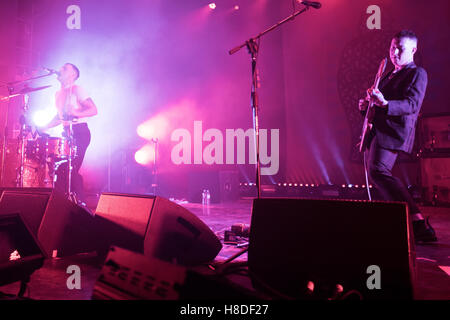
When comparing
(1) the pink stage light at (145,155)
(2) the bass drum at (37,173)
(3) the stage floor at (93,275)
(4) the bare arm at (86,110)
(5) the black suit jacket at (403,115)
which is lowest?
(3) the stage floor at (93,275)

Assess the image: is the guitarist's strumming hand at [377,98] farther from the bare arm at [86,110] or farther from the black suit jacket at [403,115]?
the bare arm at [86,110]

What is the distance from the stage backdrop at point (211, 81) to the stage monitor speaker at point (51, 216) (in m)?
5.30

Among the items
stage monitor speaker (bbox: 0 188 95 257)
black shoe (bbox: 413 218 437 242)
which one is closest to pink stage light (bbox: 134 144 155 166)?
stage monitor speaker (bbox: 0 188 95 257)

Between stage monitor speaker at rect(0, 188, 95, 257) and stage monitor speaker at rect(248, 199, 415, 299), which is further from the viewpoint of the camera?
stage monitor speaker at rect(0, 188, 95, 257)

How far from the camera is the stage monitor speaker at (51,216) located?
209cm

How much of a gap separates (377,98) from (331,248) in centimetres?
186

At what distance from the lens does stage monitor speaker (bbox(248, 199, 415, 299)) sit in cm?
116

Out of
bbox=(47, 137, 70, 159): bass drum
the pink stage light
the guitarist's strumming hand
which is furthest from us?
the pink stage light

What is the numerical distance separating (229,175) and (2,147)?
4.14 meters

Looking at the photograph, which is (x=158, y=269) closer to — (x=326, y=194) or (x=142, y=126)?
(x=326, y=194)

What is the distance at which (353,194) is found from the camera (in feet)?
20.7

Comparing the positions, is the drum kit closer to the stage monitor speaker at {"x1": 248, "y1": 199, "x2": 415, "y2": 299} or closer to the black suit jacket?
the stage monitor speaker at {"x1": 248, "y1": 199, "x2": 415, "y2": 299}

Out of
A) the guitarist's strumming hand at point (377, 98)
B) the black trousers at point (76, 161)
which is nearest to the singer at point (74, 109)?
the black trousers at point (76, 161)

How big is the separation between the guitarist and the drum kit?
154 inches
